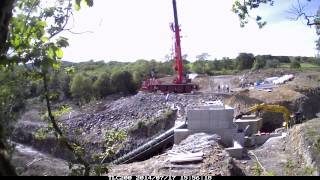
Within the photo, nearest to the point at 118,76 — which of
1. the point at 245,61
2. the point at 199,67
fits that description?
the point at 199,67

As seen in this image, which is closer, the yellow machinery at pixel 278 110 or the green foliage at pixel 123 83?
the yellow machinery at pixel 278 110

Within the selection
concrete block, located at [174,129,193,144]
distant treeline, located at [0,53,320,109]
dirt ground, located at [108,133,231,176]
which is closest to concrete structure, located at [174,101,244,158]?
concrete block, located at [174,129,193,144]

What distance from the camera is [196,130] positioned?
16938mm

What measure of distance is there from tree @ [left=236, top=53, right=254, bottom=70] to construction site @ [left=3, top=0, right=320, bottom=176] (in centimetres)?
1337

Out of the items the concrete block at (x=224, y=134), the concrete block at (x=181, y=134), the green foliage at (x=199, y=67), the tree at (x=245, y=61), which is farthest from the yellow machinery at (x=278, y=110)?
the tree at (x=245, y=61)

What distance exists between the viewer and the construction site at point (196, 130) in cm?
1159

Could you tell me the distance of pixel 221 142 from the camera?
16.5 meters

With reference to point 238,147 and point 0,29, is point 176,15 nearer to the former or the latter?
point 238,147

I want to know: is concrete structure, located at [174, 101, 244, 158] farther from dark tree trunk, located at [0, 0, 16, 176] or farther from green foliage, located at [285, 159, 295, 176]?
dark tree trunk, located at [0, 0, 16, 176]

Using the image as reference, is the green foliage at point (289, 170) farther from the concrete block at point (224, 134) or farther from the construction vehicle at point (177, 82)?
the construction vehicle at point (177, 82)

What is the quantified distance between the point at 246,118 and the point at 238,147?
870 centimetres

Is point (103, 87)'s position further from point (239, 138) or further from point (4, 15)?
point (4, 15)

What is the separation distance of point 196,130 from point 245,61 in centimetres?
4680

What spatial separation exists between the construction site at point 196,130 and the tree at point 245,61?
13373mm
